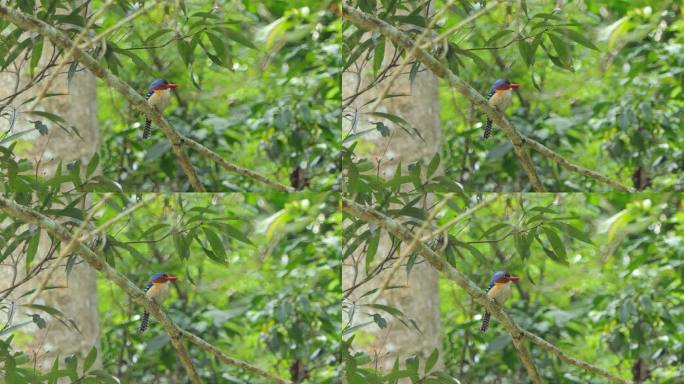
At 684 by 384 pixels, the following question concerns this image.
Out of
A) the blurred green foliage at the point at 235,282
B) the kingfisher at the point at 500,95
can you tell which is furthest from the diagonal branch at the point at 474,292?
the kingfisher at the point at 500,95

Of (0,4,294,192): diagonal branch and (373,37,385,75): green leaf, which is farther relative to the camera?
(373,37,385,75): green leaf

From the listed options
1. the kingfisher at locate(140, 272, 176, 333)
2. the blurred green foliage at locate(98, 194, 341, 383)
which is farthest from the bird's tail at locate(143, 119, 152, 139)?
A: the kingfisher at locate(140, 272, 176, 333)

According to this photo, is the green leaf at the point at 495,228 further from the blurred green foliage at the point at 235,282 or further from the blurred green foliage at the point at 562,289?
the blurred green foliage at the point at 235,282

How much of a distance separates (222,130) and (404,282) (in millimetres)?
806

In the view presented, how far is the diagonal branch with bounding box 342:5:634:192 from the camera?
284 centimetres

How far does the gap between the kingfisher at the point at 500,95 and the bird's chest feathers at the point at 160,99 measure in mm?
1060

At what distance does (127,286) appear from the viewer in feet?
9.28

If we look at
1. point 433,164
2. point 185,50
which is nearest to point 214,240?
point 185,50

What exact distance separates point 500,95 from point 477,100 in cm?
8

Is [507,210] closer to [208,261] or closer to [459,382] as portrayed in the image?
[459,382]

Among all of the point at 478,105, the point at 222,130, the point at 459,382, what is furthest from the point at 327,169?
the point at 459,382

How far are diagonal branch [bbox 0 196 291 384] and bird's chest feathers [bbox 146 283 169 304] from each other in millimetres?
17

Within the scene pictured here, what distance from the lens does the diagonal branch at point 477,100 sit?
2.84 meters

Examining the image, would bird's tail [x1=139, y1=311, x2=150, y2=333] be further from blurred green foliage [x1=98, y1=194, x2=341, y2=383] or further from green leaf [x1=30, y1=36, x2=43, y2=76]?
green leaf [x1=30, y1=36, x2=43, y2=76]
